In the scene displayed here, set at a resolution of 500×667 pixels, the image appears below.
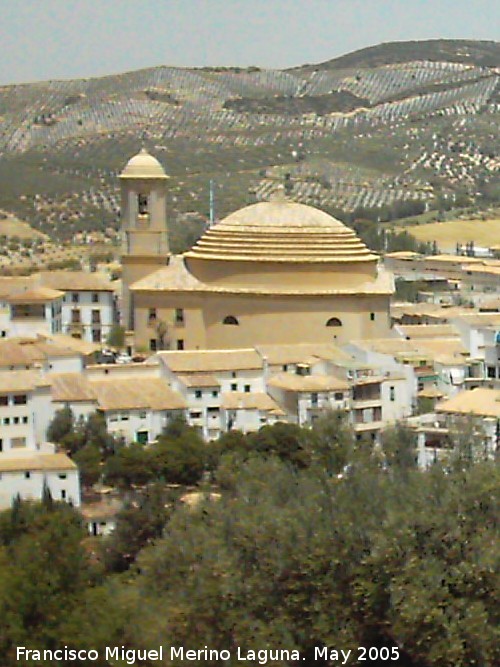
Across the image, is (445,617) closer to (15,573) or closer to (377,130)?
(15,573)

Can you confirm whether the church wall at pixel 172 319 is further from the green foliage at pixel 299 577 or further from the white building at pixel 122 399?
the green foliage at pixel 299 577

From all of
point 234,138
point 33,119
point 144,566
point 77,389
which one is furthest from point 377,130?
point 144,566

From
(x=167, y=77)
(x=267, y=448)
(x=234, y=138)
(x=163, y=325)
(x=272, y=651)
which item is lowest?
(x=272, y=651)

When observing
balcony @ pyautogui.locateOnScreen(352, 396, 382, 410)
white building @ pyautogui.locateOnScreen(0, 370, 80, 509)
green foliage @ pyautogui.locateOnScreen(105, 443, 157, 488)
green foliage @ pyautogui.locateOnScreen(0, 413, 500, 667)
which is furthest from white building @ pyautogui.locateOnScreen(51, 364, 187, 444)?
green foliage @ pyautogui.locateOnScreen(0, 413, 500, 667)

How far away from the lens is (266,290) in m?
41.7

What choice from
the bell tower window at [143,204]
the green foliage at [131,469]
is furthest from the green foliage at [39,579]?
the bell tower window at [143,204]

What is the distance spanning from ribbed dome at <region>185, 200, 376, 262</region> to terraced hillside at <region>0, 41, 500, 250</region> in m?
26.1

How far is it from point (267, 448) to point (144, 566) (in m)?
8.61

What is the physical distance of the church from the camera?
4172 centimetres

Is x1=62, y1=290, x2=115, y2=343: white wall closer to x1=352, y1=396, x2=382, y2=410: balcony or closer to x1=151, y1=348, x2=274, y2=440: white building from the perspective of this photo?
x1=151, y1=348, x2=274, y2=440: white building

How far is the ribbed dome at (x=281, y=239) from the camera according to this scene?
42.0 m

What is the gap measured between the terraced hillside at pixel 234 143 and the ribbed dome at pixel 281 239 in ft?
85.6

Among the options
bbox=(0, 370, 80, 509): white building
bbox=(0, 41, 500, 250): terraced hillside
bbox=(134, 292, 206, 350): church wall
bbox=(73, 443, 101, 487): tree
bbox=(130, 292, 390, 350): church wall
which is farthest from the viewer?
bbox=(0, 41, 500, 250): terraced hillside

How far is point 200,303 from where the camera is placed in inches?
1660
